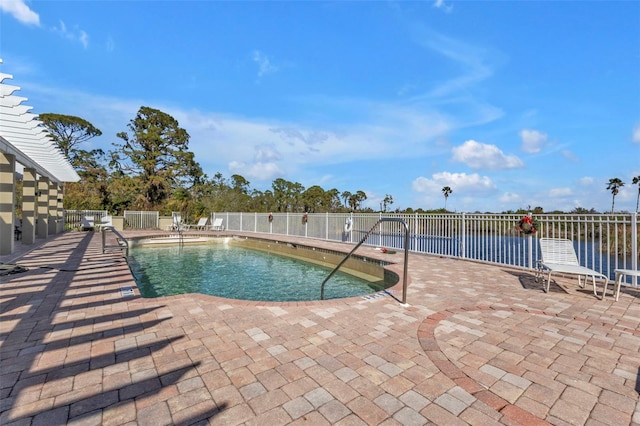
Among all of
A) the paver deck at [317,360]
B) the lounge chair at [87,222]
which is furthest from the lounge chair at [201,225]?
the paver deck at [317,360]

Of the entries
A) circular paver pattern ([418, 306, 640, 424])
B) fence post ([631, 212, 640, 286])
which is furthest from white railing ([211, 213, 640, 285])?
circular paver pattern ([418, 306, 640, 424])

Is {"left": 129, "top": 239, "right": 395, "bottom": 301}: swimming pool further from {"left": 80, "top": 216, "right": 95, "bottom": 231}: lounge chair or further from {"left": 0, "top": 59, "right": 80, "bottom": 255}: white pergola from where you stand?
{"left": 80, "top": 216, "right": 95, "bottom": 231}: lounge chair

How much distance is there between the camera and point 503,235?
7.09 m

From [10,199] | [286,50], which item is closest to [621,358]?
[10,199]

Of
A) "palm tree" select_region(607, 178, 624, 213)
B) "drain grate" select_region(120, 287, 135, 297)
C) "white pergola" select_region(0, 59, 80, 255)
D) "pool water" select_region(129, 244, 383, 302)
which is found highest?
"palm tree" select_region(607, 178, 624, 213)

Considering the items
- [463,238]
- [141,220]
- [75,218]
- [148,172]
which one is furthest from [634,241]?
[148,172]

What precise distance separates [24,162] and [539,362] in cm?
1313

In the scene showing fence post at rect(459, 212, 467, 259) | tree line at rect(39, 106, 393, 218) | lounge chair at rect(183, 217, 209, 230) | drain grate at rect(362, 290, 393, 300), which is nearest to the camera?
drain grate at rect(362, 290, 393, 300)

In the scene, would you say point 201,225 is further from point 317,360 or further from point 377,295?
point 317,360

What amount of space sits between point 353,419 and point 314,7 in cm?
1232

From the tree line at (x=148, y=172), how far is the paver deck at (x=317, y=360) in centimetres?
2141

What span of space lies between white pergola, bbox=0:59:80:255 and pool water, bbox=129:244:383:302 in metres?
3.31

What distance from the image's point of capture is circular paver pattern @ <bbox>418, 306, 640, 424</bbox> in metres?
1.90

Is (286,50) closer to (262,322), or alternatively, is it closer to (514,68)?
(514,68)
